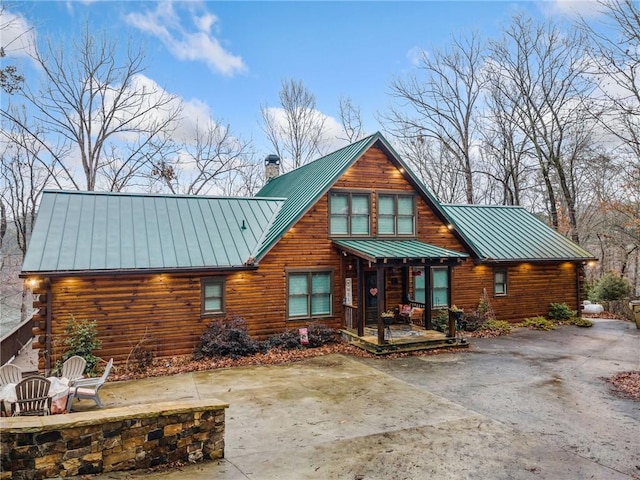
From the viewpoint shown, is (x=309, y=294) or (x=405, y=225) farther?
(x=405, y=225)

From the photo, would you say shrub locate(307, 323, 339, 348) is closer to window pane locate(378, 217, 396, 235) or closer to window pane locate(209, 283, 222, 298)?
window pane locate(209, 283, 222, 298)

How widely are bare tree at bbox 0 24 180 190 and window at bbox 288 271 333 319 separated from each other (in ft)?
47.6

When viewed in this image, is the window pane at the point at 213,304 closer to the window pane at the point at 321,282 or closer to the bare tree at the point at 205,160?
the window pane at the point at 321,282

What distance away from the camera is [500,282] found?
1788cm

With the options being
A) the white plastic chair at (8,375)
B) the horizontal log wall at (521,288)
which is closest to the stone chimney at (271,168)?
the horizontal log wall at (521,288)

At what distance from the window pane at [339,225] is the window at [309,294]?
4.77ft

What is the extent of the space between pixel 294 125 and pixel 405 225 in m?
19.7

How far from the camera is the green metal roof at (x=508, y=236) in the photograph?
17.7 m

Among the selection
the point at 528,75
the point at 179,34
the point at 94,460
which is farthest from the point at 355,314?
the point at 528,75

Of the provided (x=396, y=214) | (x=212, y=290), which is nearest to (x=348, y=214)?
(x=396, y=214)

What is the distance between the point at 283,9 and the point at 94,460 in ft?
53.3

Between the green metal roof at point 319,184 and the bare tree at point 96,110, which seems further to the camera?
the bare tree at point 96,110

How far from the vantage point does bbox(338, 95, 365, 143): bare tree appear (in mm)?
33125

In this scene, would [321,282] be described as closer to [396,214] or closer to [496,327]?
[396,214]
